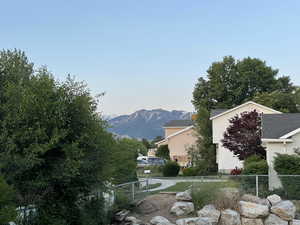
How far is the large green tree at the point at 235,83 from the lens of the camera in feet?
180

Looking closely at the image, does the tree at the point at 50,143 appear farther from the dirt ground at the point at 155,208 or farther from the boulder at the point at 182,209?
the boulder at the point at 182,209

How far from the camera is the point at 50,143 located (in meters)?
9.28

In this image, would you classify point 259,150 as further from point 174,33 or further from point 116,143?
point 116,143

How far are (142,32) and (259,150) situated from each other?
10.5 metres

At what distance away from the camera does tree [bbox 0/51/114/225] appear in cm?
930

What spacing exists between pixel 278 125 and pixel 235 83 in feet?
113

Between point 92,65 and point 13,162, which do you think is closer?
→ point 13,162

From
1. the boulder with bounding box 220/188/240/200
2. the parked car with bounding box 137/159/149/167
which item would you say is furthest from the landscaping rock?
the parked car with bounding box 137/159/149/167

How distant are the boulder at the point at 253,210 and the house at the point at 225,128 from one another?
21.4 m

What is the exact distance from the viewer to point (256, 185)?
1723cm

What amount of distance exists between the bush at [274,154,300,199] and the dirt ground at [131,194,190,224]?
477 cm

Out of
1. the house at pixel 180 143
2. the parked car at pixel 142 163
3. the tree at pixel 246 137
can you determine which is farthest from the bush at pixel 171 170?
the house at pixel 180 143

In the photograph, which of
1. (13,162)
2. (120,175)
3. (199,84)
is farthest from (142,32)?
(199,84)

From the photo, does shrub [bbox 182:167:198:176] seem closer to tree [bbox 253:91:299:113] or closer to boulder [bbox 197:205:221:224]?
tree [bbox 253:91:299:113]
